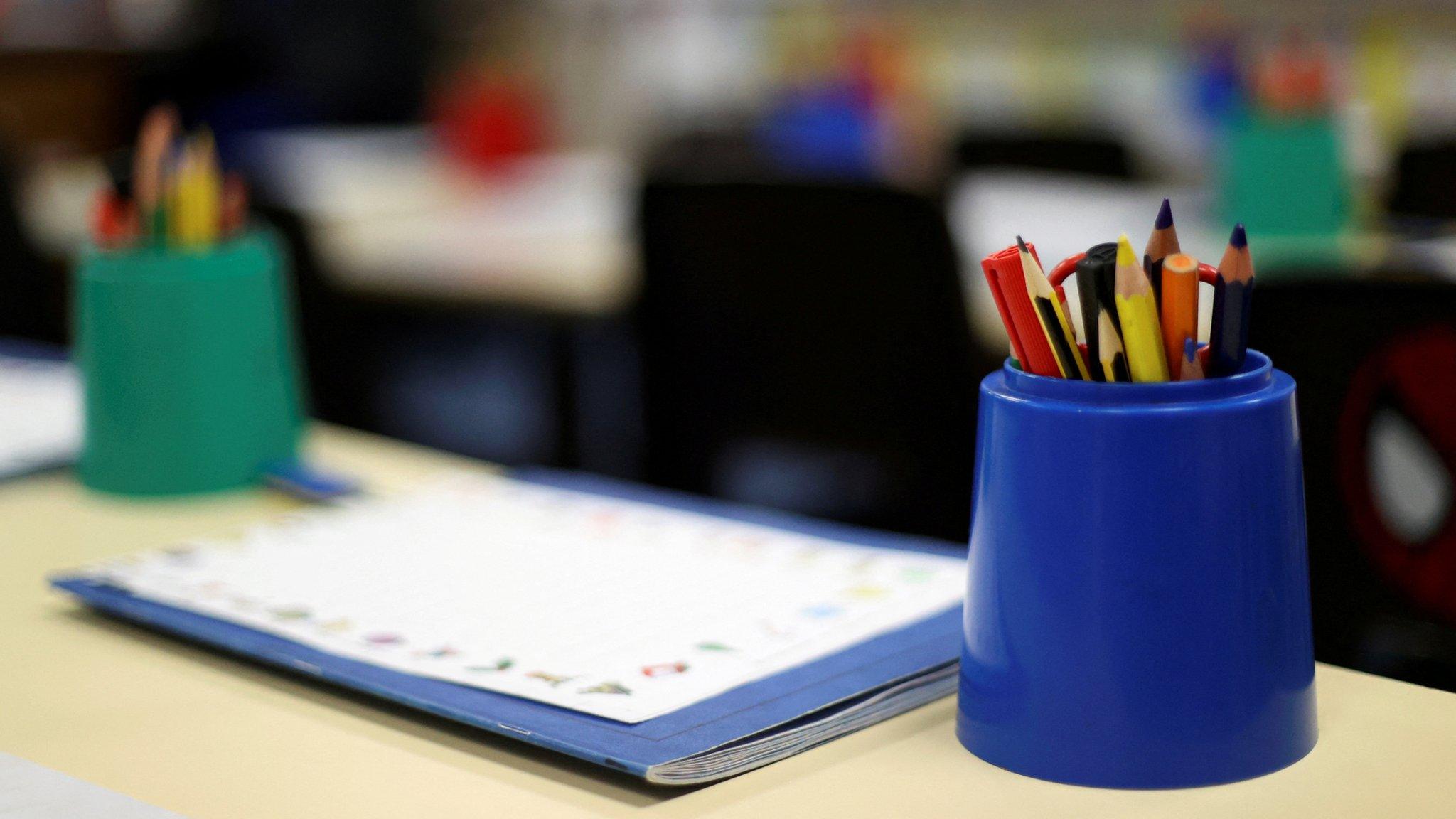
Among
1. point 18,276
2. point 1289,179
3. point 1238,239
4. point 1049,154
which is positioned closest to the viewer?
point 1238,239

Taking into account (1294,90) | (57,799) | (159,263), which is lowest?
(57,799)

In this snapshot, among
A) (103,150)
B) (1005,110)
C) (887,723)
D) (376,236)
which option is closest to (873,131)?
(376,236)

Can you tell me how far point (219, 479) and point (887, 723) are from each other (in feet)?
1.89

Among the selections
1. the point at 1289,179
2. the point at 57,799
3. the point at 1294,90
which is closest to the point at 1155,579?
the point at 57,799

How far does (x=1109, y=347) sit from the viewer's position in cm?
58

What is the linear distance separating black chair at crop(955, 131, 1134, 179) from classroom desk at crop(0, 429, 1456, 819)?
2416mm

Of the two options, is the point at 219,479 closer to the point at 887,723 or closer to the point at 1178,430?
the point at 887,723

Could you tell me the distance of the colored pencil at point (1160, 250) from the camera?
0.58 m

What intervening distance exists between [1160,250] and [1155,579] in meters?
0.12

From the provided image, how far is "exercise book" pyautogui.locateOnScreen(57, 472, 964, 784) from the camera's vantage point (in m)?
0.65

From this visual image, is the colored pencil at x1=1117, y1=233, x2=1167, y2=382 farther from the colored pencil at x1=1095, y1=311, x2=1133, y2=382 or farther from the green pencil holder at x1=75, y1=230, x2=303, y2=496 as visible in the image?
the green pencil holder at x1=75, y1=230, x2=303, y2=496

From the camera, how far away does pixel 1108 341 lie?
58 cm

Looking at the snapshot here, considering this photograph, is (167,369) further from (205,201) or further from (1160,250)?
(1160,250)

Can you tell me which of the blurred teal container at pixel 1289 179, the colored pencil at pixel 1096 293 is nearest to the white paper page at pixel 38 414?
the colored pencil at pixel 1096 293
